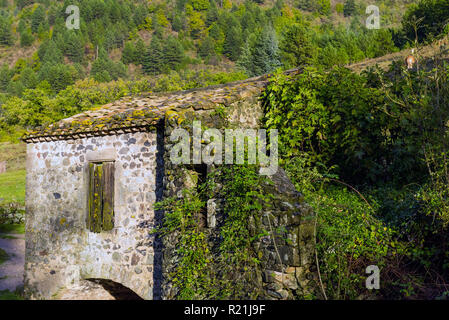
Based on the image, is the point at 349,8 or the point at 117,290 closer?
the point at 117,290

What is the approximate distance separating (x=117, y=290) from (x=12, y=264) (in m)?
5.36

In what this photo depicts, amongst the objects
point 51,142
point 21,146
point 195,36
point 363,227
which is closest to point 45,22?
point 195,36

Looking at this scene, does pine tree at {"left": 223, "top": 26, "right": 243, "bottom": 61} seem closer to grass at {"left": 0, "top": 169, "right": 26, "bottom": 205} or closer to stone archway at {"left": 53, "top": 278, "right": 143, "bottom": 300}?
grass at {"left": 0, "top": 169, "right": 26, "bottom": 205}

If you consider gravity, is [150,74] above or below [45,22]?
below

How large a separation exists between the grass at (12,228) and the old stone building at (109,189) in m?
8.84

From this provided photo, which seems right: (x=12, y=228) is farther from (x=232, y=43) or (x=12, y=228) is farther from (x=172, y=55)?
(x=232, y=43)

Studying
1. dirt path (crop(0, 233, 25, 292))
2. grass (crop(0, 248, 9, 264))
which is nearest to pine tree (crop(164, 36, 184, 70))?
→ dirt path (crop(0, 233, 25, 292))

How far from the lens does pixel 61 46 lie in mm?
80188

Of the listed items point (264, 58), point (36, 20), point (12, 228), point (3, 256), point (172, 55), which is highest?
point (36, 20)

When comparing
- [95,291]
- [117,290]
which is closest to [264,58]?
[117,290]

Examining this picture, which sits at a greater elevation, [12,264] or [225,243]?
[225,243]

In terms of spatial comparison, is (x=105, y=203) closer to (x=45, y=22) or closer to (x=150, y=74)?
(x=150, y=74)

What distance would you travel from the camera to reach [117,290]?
840 centimetres

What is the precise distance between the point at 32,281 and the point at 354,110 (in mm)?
8391
